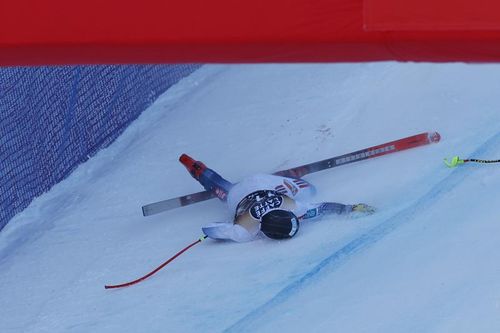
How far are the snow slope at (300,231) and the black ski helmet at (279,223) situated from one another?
4 centimetres

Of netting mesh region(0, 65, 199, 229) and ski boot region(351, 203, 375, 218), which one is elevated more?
netting mesh region(0, 65, 199, 229)

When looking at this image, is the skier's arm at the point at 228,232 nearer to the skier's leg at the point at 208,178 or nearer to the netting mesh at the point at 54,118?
A: the skier's leg at the point at 208,178

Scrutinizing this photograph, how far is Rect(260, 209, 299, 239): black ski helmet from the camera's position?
7.18ft

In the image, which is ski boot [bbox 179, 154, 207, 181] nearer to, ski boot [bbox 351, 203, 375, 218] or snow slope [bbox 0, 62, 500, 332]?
snow slope [bbox 0, 62, 500, 332]

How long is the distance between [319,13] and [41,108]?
135 cm

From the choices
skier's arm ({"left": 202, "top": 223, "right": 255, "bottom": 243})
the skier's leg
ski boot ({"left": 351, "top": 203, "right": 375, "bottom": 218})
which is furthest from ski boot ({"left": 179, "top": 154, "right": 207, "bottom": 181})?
ski boot ({"left": 351, "top": 203, "right": 375, "bottom": 218})

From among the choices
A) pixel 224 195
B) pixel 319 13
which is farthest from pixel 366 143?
pixel 319 13

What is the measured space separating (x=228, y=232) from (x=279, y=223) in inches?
4.9

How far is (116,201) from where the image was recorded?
2.58 m

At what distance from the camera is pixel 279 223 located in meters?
2.19

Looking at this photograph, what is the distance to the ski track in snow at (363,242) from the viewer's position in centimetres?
207

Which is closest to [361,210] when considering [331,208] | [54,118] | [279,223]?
[331,208]

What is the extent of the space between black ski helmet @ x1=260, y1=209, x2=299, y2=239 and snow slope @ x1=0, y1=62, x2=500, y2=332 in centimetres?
4

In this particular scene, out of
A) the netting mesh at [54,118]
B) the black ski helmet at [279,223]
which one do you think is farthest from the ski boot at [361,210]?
the netting mesh at [54,118]
